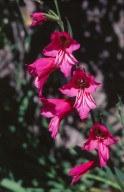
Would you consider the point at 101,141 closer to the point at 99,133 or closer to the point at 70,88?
the point at 99,133

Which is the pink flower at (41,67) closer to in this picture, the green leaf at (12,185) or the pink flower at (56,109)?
the pink flower at (56,109)

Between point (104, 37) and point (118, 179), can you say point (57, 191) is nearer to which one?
point (118, 179)

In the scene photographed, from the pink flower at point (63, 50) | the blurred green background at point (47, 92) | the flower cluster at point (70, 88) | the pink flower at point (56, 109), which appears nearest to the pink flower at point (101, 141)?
the flower cluster at point (70, 88)

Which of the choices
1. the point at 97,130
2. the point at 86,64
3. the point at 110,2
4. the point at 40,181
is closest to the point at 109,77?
the point at 86,64

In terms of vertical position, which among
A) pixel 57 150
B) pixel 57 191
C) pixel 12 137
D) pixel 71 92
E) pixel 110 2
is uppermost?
pixel 71 92

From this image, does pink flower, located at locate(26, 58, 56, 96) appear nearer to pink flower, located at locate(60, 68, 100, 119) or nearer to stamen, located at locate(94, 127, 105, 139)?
pink flower, located at locate(60, 68, 100, 119)

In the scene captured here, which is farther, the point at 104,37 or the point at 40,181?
the point at 104,37

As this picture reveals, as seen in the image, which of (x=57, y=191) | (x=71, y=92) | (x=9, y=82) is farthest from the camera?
(x=9, y=82)
